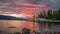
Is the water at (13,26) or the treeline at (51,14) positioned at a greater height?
the treeline at (51,14)

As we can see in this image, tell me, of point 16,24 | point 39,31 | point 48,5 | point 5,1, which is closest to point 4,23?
point 16,24

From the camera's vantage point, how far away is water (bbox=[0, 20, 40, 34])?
2641 millimetres

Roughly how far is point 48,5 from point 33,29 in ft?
1.55

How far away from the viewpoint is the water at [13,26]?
8.66 feet

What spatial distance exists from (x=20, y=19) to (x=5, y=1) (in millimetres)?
392

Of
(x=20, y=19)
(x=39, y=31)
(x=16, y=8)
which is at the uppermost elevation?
(x=16, y=8)

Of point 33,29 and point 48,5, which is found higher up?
point 48,5

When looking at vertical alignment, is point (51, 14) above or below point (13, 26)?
above

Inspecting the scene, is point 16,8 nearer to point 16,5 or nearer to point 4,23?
point 16,5

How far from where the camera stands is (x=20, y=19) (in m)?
2.67

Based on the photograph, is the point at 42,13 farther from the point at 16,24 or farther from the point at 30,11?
the point at 16,24

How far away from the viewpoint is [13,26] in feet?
8.77

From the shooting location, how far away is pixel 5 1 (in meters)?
2.70

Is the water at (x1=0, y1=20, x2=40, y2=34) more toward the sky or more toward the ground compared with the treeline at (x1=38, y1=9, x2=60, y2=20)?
more toward the ground
